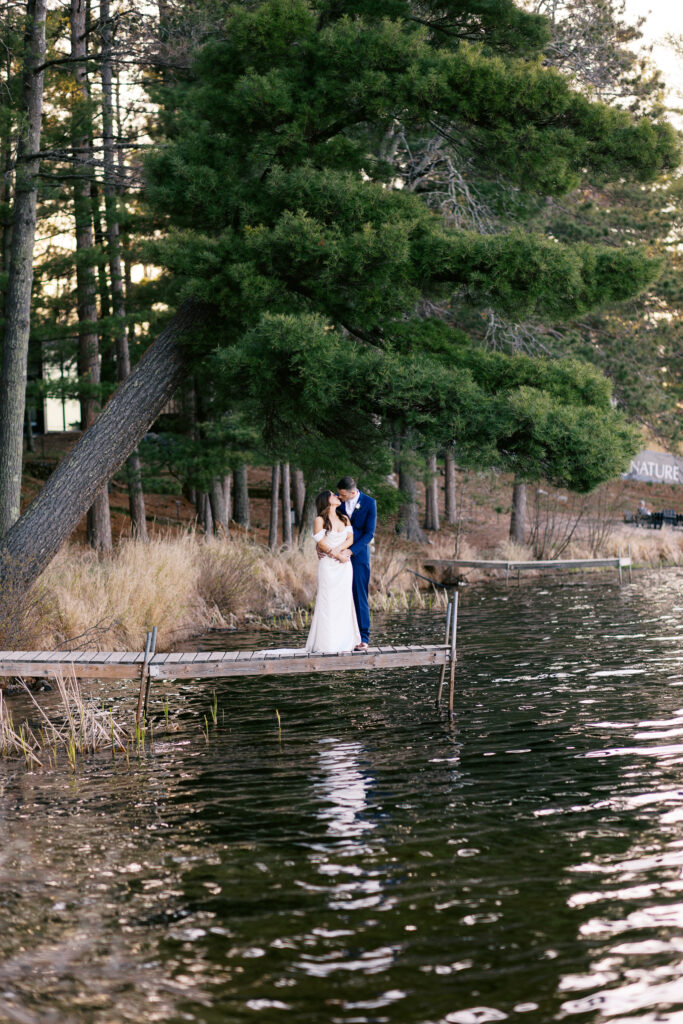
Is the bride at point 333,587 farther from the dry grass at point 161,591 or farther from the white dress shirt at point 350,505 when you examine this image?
the dry grass at point 161,591

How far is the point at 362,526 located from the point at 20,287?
21.4 feet

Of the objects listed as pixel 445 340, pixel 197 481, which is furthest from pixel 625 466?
pixel 197 481

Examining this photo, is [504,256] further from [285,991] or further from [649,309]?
[649,309]

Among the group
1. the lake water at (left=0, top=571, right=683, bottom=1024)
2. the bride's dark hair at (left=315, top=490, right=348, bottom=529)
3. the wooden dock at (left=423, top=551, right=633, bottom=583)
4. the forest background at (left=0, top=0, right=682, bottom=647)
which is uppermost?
the forest background at (left=0, top=0, right=682, bottom=647)

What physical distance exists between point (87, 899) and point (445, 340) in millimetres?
8889

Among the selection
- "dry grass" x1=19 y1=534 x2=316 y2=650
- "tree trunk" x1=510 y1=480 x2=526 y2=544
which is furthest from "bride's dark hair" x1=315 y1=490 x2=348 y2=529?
"tree trunk" x1=510 y1=480 x2=526 y2=544

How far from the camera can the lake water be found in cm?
494

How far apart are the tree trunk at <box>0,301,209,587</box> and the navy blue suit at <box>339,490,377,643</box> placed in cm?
331

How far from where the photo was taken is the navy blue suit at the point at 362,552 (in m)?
11.9

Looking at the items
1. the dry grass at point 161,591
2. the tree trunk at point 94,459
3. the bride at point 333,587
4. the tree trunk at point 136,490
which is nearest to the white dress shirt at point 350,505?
the bride at point 333,587

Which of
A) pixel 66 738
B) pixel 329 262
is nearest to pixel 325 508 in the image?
pixel 329 262

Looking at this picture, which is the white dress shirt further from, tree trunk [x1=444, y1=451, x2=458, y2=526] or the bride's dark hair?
tree trunk [x1=444, y1=451, x2=458, y2=526]

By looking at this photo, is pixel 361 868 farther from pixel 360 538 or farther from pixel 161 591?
pixel 161 591

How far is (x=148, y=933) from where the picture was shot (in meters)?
5.62
